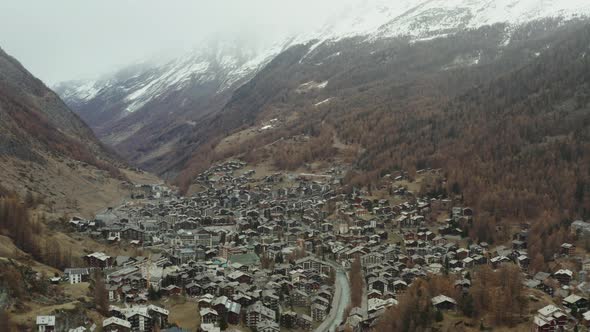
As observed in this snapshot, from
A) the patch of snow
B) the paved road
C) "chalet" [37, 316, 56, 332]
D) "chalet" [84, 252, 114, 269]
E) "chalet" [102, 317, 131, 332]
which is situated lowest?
the paved road

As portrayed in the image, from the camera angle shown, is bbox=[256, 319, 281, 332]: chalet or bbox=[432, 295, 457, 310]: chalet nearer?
bbox=[432, 295, 457, 310]: chalet

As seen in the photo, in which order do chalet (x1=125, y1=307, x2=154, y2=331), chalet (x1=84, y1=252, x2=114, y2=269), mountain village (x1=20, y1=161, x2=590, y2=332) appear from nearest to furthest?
chalet (x1=125, y1=307, x2=154, y2=331)
mountain village (x1=20, y1=161, x2=590, y2=332)
chalet (x1=84, y1=252, x2=114, y2=269)

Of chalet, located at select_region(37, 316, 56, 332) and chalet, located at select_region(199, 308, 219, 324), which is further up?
chalet, located at select_region(37, 316, 56, 332)

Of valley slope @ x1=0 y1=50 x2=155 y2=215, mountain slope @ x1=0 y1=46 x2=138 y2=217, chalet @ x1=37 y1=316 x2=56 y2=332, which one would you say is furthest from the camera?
mountain slope @ x1=0 y1=46 x2=138 y2=217

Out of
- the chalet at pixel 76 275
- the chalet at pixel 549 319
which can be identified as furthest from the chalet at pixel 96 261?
the chalet at pixel 549 319

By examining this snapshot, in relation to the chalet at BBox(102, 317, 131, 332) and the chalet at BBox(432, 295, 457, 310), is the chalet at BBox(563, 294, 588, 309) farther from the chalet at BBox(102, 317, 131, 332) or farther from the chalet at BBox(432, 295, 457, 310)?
the chalet at BBox(102, 317, 131, 332)

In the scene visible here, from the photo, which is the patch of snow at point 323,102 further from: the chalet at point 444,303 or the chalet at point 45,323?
the chalet at point 45,323

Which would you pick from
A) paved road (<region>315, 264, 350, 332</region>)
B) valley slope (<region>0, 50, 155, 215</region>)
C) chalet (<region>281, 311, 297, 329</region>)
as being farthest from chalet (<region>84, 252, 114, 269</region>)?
valley slope (<region>0, 50, 155, 215</region>)

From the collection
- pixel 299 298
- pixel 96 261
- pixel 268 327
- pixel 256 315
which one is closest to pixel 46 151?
pixel 96 261

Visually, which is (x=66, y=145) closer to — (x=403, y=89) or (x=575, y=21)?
(x=403, y=89)
